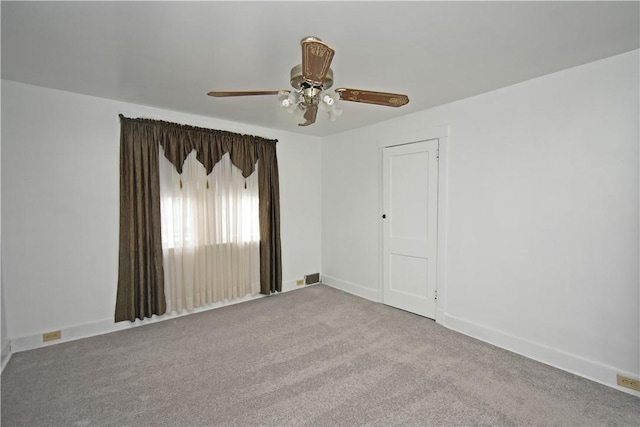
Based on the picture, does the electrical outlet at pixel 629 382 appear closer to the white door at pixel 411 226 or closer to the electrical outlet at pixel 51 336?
the white door at pixel 411 226

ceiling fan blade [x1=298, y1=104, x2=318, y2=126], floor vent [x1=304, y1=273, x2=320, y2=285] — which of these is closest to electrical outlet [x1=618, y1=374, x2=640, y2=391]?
ceiling fan blade [x1=298, y1=104, x2=318, y2=126]

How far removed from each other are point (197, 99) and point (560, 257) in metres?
3.63

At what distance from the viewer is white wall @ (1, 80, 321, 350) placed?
2.65m

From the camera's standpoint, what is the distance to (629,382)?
6.93 ft

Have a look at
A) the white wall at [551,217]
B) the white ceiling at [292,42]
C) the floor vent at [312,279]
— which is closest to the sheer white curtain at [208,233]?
the floor vent at [312,279]

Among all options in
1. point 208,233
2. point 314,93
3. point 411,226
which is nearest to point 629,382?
point 411,226

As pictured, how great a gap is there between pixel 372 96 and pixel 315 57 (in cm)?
64

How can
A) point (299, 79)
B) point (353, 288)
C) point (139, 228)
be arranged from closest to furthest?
point (299, 79) → point (139, 228) → point (353, 288)

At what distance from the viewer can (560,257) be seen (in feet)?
8.02

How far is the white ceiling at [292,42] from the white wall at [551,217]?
281 millimetres

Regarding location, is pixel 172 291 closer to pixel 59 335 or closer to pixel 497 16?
pixel 59 335

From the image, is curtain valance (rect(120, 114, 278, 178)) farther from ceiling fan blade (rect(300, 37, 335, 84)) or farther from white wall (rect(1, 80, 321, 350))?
ceiling fan blade (rect(300, 37, 335, 84))

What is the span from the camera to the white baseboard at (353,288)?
13.4ft

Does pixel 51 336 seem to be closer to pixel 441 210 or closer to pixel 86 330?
pixel 86 330
